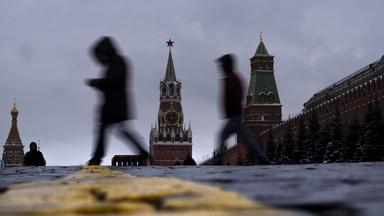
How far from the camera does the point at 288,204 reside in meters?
3.28

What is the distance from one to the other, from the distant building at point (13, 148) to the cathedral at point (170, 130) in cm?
3755

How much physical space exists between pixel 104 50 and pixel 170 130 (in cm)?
10240

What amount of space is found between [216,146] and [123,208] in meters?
6.67

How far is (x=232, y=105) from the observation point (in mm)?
8961

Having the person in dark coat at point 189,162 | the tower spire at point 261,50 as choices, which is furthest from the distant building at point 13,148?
the person in dark coat at point 189,162

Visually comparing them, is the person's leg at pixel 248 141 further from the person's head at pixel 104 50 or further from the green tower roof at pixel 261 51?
the green tower roof at pixel 261 51

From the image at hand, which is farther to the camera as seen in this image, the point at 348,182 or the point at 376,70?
the point at 376,70

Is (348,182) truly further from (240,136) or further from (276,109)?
(276,109)

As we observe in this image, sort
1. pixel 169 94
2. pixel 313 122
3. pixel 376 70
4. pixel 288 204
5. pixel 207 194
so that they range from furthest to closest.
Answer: pixel 169 94 → pixel 376 70 → pixel 313 122 → pixel 207 194 → pixel 288 204

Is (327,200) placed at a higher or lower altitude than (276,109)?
lower

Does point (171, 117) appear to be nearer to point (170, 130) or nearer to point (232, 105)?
point (170, 130)

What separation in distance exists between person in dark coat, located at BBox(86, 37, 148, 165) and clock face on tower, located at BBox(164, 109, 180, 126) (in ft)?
334

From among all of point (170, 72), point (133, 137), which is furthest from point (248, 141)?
point (170, 72)

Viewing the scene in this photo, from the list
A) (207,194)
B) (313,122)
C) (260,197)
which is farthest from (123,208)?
(313,122)
